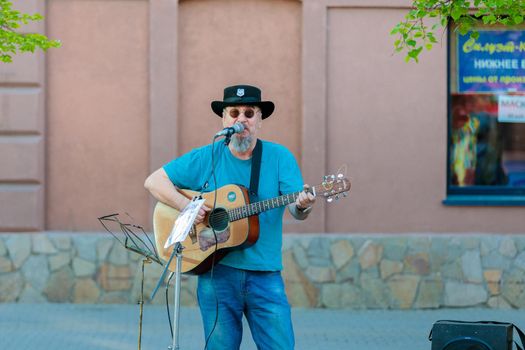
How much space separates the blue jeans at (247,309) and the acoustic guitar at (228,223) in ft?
0.44

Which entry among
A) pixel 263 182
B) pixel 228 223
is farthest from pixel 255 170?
pixel 228 223

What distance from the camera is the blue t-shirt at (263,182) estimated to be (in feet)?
17.6

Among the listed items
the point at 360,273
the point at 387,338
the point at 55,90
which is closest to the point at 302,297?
the point at 360,273

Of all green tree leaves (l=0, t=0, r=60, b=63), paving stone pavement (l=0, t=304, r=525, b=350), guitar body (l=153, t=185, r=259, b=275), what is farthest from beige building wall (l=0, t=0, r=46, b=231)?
guitar body (l=153, t=185, r=259, b=275)

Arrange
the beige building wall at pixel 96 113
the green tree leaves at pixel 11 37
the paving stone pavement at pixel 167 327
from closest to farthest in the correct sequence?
the green tree leaves at pixel 11 37 → the paving stone pavement at pixel 167 327 → the beige building wall at pixel 96 113

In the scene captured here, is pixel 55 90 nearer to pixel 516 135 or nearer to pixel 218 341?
pixel 516 135

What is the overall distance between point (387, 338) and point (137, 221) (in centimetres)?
291

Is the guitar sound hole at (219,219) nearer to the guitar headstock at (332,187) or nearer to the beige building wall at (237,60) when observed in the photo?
the guitar headstock at (332,187)

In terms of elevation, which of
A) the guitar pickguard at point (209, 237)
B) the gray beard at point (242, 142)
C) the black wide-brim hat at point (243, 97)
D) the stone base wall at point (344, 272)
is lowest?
the stone base wall at point (344, 272)

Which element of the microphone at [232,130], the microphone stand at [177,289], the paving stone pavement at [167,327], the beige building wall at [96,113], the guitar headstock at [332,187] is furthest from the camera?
the beige building wall at [96,113]

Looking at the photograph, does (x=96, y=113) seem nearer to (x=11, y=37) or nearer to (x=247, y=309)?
(x=11, y=37)

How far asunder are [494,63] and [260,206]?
601cm

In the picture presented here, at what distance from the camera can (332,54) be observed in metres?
10.5

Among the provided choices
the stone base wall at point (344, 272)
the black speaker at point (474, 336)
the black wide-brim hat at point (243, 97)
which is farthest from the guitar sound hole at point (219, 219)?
the stone base wall at point (344, 272)
